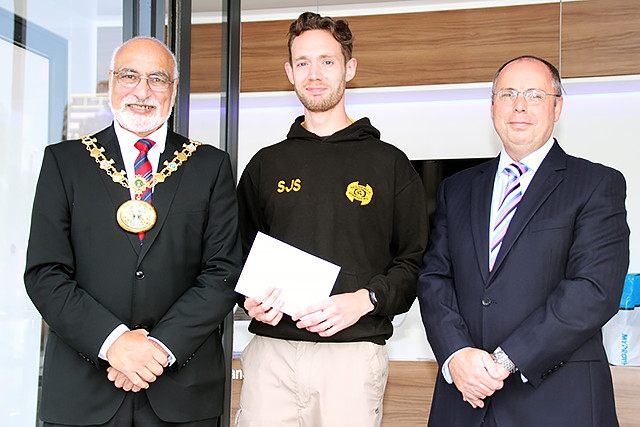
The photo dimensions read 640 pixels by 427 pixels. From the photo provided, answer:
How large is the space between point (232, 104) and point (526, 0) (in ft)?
7.43

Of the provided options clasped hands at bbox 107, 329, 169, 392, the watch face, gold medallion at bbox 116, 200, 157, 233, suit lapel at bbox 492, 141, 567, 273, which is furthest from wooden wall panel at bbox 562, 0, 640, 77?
clasped hands at bbox 107, 329, 169, 392

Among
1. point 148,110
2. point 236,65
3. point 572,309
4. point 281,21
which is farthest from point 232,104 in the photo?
point 281,21

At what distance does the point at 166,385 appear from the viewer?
193cm

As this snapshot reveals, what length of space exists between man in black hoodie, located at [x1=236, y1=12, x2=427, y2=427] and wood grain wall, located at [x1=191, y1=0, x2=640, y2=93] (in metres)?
2.04

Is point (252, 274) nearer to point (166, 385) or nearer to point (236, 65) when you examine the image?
point (166, 385)

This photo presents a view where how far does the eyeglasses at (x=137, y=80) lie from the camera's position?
2.11 m

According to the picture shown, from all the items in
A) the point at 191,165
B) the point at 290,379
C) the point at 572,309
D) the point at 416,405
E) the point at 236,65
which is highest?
the point at 236,65

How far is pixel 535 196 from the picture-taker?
6.79ft

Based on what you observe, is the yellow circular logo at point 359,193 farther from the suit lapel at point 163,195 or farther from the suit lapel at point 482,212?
the suit lapel at point 163,195

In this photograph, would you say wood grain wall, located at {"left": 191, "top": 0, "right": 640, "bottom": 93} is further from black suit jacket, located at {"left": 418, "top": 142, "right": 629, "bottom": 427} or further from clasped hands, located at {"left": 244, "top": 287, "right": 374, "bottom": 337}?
clasped hands, located at {"left": 244, "top": 287, "right": 374, "bottom": 337}

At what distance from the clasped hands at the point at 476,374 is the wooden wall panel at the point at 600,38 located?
2644 mm

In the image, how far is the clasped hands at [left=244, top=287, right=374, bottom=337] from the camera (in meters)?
2.05

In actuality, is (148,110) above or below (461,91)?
below

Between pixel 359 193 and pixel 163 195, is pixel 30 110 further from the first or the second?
pixel 359 193
